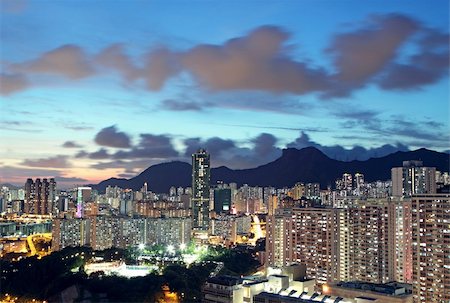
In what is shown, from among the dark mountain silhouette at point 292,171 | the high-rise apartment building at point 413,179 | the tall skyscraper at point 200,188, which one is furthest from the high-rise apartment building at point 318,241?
the tall skyscraper at point 200,188

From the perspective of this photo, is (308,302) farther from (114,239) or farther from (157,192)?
(157,192)

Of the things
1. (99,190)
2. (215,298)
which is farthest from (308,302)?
(99,190)

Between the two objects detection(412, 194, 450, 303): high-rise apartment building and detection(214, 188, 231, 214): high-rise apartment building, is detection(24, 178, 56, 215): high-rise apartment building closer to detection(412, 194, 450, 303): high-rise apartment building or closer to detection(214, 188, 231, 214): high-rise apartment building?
detection(214, 188, 231, 214): high-rise apartment building

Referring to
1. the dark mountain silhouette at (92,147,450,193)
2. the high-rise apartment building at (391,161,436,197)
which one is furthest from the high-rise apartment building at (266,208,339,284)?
the dark mountain silhouette at (92,147,450,193)

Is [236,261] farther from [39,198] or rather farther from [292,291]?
[39,198]

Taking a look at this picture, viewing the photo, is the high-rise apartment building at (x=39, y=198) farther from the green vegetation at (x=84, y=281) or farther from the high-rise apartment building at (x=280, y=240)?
the high-rise apartment building at (x=280, y=240)
